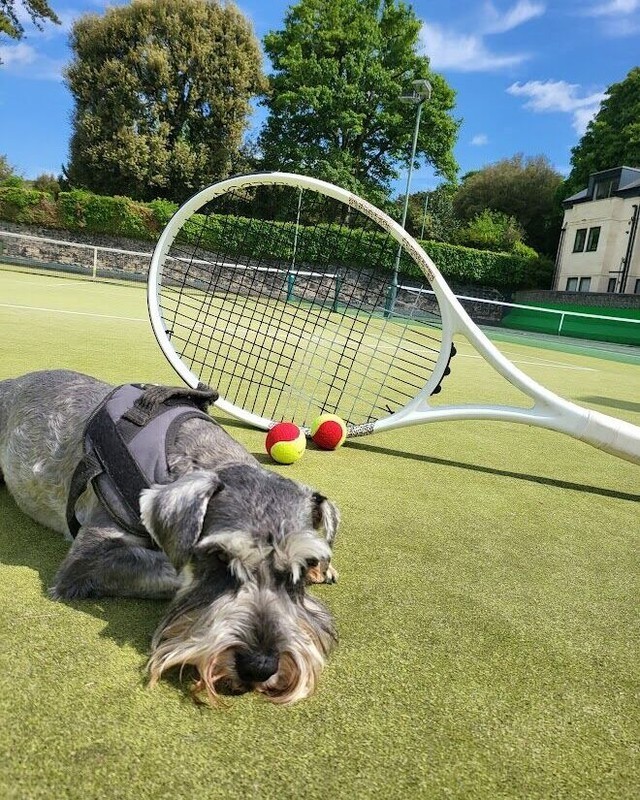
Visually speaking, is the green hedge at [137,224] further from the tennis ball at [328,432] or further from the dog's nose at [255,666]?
the dog's nose at [255,666]

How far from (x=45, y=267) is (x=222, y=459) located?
38199 mm

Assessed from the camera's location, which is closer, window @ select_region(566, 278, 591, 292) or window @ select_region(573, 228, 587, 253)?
window @ select_region(566, 278, 591, 292)

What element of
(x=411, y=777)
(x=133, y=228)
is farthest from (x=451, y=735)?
(x=133, y=228)

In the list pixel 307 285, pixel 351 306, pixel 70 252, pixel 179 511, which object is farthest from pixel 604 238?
pixel 179 511

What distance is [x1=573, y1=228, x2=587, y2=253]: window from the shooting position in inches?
2207

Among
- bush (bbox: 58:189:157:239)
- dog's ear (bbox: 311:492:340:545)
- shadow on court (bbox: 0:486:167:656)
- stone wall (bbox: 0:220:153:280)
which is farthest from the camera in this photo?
bush (bbox: 58:189:157:239)

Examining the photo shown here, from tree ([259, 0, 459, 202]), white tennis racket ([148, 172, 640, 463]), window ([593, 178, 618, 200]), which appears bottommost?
white tennis racket ([148, 172, 640, 463])

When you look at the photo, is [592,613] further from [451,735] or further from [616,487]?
[616,487]

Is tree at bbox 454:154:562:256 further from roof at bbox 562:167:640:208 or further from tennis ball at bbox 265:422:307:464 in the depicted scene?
tennis ball at bbox 265:422:307:464

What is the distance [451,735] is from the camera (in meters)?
2.35

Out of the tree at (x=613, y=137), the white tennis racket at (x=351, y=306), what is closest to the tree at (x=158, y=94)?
the tree at (x=613, y=137)

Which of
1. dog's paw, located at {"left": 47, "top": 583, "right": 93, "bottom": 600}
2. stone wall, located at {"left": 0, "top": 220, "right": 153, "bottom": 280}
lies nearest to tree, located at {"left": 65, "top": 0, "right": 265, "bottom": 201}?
stone wall, located at {"left": 0, "top": 220, "right": 153, "bottom": 280}

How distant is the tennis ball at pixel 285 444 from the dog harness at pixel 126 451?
A: 6.41ft

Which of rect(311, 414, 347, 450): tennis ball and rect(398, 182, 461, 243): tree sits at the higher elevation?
rect(398, 182, 461, 243): tree
